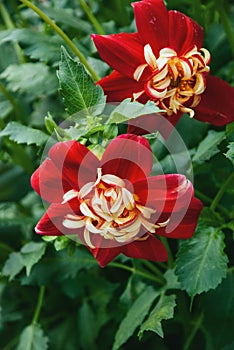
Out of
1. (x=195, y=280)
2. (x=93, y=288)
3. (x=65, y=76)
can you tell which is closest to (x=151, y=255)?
(x=195, y=280)

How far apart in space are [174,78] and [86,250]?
0.33 m

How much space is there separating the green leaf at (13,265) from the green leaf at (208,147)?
243mm

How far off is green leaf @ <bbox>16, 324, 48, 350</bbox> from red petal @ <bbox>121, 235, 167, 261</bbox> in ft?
0.91

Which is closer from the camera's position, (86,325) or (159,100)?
(159,100)

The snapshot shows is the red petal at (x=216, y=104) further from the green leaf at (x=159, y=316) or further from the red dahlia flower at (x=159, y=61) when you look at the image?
the green leaf at (x=159, y=316)

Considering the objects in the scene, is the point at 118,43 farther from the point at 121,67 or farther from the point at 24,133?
the point at 24,133

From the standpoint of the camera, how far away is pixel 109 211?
573 mm

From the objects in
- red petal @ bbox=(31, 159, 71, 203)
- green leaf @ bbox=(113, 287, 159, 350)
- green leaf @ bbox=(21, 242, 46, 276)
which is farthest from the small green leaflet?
red petal @ bbox=(31, 159, 71, 203)

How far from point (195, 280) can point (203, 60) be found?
0.21m

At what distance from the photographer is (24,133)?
761mm

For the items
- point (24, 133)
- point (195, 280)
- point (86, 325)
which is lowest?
point (86, 325)

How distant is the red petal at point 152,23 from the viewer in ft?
2.10

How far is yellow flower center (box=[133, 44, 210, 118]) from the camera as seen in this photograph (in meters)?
0.63

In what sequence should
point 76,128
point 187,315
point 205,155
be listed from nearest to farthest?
point 76,128 < point 205,155 < point 187,315
